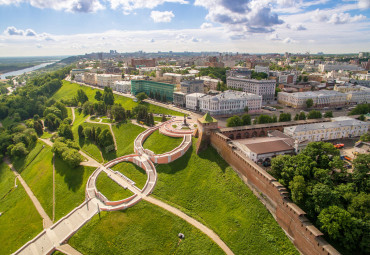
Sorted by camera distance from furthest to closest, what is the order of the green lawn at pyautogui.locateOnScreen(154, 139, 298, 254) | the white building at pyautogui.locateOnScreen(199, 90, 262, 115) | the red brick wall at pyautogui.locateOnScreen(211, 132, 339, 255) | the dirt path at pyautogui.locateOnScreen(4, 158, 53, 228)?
1. the white building at pyautogui.locateOnScreen(199, 90, 262, 115)
2. the dirt path at pyautogui.locateOnScreen(4, 158, 53, 228)
3. the green lawn at pyautogui.locateOnScreen(154, 139, 298, 254)
4. the red brick wall at pyautogui.locateOnScreen(211, 132, 339, 255)

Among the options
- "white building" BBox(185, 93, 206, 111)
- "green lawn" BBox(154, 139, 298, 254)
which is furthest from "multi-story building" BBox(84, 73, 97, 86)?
"green lawn" BBox(154, 139, 298, 254)

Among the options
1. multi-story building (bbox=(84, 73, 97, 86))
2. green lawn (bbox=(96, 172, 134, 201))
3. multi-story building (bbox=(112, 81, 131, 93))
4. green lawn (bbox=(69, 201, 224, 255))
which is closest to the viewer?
green lawn (bbox=(69, 201, 224, 255))

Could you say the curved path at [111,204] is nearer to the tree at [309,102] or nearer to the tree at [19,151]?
the tree at [19,151]

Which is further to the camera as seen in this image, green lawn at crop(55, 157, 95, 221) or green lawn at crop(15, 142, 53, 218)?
green lawn at crop(15, 142, 53, 218)

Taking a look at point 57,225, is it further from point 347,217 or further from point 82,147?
point 347,217

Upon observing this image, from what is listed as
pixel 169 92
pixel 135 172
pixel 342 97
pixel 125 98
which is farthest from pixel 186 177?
pixel 342 97

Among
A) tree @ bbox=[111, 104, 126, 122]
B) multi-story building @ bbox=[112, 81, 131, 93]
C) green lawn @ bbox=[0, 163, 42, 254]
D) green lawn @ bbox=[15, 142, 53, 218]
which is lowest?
green lawn @ bbox=[0, 163, 42, 254]

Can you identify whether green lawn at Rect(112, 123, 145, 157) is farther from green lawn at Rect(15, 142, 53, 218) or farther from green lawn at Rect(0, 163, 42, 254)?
green lawn at Rect(0, 163, 42, 254)

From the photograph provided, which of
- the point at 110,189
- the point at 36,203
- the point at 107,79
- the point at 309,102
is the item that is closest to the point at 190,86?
the point at 309,102
